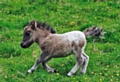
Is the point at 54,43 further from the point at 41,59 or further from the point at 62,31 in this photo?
the point at 62,31

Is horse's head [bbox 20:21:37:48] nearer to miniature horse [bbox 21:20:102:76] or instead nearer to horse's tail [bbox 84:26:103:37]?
miniature horse [bbox 21:20:102:76]

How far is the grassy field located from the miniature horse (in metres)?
0.28

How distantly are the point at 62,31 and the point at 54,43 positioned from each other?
4.06m

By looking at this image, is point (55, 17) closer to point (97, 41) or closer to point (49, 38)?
point (97, 41)

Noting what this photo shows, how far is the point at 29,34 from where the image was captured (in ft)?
34.4

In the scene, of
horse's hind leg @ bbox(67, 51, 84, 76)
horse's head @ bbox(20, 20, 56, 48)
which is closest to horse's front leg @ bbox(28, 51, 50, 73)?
horse's head @ bbox(20, 20, 56, 48)

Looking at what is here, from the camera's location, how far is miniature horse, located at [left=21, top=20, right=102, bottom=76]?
33.5ft

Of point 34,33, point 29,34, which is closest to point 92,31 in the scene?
point 34,33

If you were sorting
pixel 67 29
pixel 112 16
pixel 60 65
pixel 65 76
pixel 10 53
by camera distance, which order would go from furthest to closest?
pixel 112 16 < pixel 67 29 < pixel 10 53 < pixel 60 65 < pixel 65 76

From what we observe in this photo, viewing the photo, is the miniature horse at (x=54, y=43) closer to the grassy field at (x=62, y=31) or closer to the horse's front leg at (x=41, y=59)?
the horse's front leg at (x=41, y=59)

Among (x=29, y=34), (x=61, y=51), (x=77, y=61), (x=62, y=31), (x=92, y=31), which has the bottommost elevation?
(x=62, y=31)

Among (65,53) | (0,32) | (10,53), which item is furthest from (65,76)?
(0,32)

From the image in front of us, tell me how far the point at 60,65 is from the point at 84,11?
540cm

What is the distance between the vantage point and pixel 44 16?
617 inches
